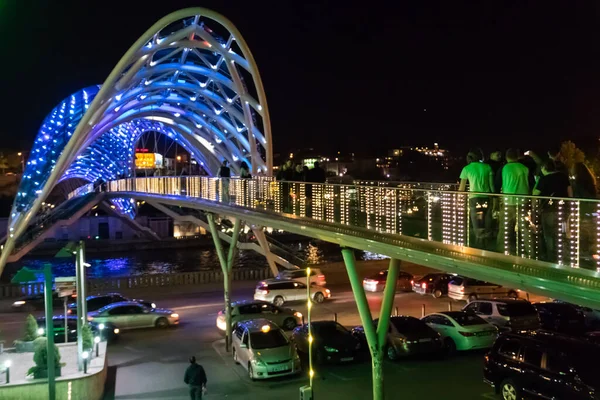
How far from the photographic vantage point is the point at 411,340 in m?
17.6

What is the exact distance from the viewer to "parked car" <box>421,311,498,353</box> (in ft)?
59.7

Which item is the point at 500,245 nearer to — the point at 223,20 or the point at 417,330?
the point at 417,330

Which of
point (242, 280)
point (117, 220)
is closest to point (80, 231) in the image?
point (117, 220)

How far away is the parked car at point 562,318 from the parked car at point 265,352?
30.0 feet

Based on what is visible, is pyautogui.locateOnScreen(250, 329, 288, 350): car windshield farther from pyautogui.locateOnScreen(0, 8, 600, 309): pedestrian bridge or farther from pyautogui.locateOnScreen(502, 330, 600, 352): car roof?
pyautogui.locateOnScreen(502, 330, 600, 352): car roof

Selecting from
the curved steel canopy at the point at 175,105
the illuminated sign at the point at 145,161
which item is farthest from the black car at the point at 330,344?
the illuminated sign at the point at 145,161

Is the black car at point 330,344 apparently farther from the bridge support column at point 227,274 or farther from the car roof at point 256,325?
the bridge support column at point 227,274

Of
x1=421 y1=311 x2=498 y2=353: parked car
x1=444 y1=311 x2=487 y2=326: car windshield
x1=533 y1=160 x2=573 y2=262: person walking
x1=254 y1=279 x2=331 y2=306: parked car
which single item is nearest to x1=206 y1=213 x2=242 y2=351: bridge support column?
x1=254 y1=279 x2=331 y2=306: parked car

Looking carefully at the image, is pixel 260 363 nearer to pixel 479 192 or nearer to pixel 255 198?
pixel 255 198

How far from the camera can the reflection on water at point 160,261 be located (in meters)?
52.8

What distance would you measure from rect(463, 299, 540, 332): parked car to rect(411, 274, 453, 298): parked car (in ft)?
25.5

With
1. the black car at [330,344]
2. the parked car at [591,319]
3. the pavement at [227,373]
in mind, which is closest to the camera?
the pavement at [227,373]

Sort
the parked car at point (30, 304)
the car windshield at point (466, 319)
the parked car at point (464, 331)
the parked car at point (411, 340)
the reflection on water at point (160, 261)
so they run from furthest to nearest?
the reflection on water at point (160, 261) → the parked car at point (30, 304) → the car windshield at point (466, 319) → the parked car at point (464, 331) → the parked car at point (411, 340)

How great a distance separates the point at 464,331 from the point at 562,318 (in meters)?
4.03
